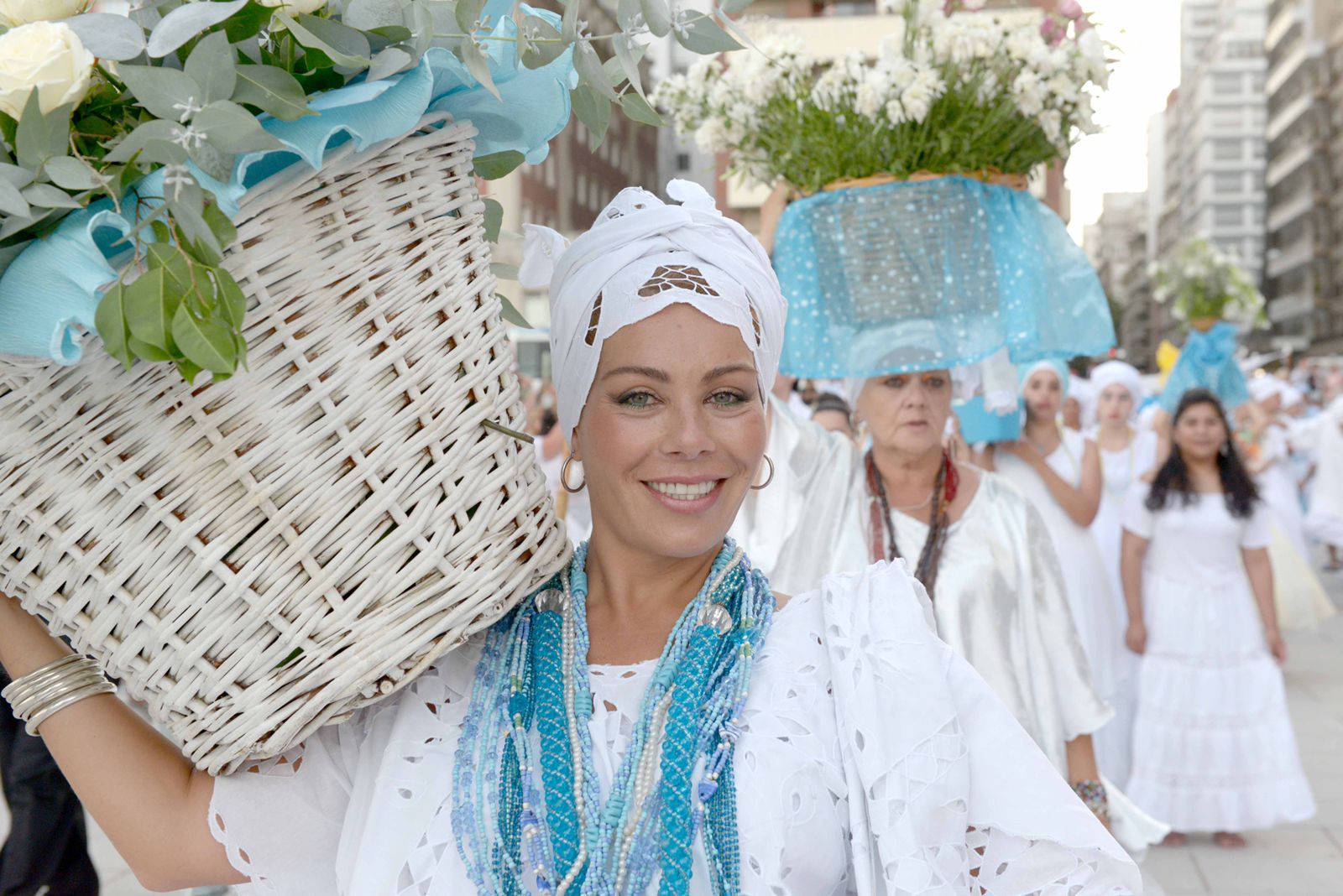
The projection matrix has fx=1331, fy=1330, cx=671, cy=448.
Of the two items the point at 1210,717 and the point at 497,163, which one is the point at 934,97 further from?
the point at 1210,717

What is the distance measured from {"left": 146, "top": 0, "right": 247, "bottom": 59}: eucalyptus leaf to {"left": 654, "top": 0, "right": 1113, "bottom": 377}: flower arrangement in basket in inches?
89.2

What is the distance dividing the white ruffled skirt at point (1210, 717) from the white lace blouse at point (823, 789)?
201 inches

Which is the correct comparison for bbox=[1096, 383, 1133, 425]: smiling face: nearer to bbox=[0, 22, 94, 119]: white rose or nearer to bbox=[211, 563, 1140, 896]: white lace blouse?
bbox=[211, 563, 1140, 896]: white lace blouse

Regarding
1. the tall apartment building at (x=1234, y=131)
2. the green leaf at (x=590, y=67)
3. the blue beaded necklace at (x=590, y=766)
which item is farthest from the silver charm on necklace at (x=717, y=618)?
the tall apartment building at (x=1234, y=131)

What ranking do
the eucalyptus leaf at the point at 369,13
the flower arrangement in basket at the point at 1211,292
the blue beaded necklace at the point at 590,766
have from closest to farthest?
the eucalyptus leaf at the point at 369,13, the blue beaded necklace at the point at 590,766, the flower arrangement in basket at the point at 1211,292

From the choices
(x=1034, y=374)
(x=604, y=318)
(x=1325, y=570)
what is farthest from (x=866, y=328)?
(x=1325, y=570)

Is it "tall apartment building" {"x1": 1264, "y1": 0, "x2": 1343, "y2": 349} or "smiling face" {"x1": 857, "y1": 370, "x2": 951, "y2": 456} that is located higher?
"smiling face" {"x1": 857, "y1": 370, "x2": 951, "y2": 456}

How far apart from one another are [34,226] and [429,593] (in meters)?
0.54

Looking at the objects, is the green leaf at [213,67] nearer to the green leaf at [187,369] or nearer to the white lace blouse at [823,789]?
the green leaf at [187,369]

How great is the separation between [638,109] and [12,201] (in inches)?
28.3

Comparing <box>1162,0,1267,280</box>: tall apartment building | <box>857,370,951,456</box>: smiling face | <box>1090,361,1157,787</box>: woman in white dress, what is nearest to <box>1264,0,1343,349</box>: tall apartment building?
<box>1162,0,1267,280</box>: tall apartment building

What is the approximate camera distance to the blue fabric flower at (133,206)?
1.28m

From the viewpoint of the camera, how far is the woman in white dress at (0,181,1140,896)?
1.58 metres

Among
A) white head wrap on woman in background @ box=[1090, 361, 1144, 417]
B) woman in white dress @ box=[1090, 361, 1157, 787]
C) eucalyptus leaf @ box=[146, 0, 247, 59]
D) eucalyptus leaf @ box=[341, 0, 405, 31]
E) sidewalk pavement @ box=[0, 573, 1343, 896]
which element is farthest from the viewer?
white head wrap on woman in background @ box=[1090, 361, 1144, 417]
